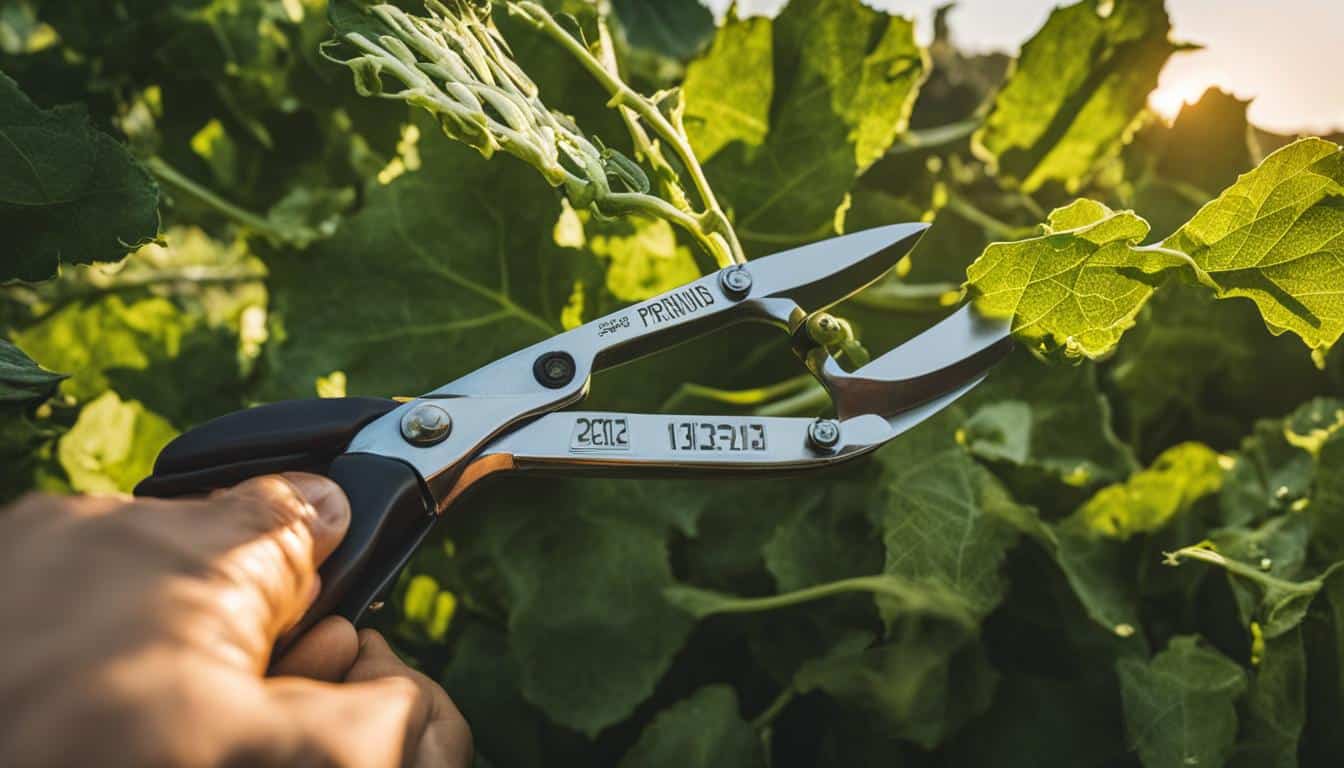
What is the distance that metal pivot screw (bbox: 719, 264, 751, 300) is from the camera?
16.2 inches

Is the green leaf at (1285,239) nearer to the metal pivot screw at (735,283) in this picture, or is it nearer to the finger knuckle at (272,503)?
the metal pivot screw at (735,283)

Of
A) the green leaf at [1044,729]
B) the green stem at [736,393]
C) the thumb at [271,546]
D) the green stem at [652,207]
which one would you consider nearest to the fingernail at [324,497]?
the thumb at [271,546]

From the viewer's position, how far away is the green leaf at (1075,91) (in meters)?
0.59

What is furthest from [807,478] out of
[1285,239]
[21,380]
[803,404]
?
[21,380]

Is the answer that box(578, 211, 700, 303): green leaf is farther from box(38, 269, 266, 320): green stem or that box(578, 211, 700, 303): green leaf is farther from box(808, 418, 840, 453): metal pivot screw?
box(38, 269, 266, 320): green stem

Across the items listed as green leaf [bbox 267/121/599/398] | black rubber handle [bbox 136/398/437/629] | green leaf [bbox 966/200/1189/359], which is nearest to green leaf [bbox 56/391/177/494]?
green leaf [bbox 267/121/599/398]

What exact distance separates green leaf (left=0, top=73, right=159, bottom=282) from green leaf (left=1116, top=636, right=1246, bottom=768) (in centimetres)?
48

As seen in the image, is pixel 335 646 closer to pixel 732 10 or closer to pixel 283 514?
pixel 283 514

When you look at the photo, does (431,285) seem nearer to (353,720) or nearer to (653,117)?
(653,117)

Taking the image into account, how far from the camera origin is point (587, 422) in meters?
0.40

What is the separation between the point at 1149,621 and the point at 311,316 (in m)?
0.47

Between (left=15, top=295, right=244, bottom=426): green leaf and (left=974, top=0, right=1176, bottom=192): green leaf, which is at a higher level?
(left=974, top=0, right=1176, bottom=192): green leaf

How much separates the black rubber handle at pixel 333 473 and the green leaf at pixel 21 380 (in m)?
0.10

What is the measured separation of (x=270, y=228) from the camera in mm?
643
